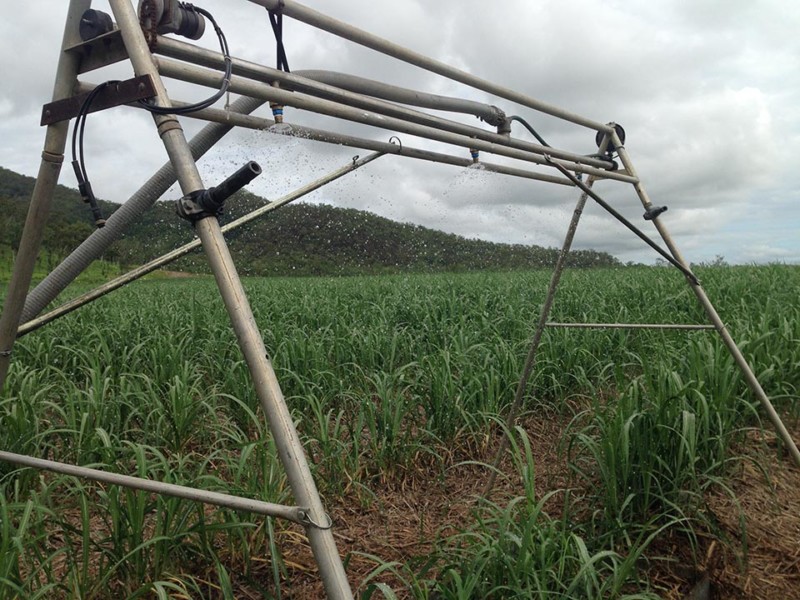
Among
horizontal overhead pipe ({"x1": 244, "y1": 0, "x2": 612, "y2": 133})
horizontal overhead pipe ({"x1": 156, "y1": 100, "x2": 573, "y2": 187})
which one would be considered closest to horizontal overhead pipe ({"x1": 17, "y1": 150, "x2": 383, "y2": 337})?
horizontal overhead pipe ({"x1": 156, "y1": 100, "x2": 573, "y2": 187})

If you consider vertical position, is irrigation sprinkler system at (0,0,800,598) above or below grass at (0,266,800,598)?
above

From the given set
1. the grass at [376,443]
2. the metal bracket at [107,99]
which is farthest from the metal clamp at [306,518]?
the metal bracket at [107,99]

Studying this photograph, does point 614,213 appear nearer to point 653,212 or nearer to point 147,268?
point 653,212

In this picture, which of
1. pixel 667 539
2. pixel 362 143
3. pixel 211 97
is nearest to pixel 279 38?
pixel 211 97

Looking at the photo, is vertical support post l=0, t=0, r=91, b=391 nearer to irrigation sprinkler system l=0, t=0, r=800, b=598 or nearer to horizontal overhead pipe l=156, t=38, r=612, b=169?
irrigation sprinkler system l=0, t=0, r=800, b=598

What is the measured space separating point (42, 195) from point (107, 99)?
43 centimetres

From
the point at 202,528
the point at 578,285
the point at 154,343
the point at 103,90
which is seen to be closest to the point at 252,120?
the point at 103,90

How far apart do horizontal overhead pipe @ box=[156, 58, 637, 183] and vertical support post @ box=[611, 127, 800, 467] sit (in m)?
0.57

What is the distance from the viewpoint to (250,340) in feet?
3.07

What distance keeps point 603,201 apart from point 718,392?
1082 millimetres

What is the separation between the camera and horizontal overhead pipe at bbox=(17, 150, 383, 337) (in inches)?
66.6

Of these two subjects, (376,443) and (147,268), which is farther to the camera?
(376,443)

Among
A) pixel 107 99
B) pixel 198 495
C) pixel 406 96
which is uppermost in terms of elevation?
pixel 406 96

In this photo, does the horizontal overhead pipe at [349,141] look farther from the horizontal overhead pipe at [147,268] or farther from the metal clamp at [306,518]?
the metal clamp at [306,518]
